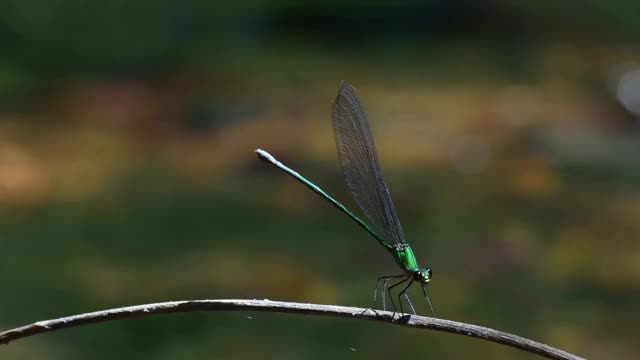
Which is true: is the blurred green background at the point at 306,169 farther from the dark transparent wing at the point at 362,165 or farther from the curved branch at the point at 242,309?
the curved branch at the point at 242,309

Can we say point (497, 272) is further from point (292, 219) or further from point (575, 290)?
point (292, 219)

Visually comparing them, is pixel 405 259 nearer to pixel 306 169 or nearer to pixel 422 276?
pixel 422 276

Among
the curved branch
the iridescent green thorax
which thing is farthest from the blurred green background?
the curved branch

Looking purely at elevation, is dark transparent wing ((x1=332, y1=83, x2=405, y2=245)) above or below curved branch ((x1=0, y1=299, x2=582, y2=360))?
above

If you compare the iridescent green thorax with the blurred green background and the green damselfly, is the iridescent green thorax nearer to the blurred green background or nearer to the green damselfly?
the green damselfly

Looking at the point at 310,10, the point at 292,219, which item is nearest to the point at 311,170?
the point at 292,219

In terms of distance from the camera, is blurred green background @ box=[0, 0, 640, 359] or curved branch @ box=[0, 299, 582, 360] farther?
blurred green background @ box=[0, 0, 640, 359]
